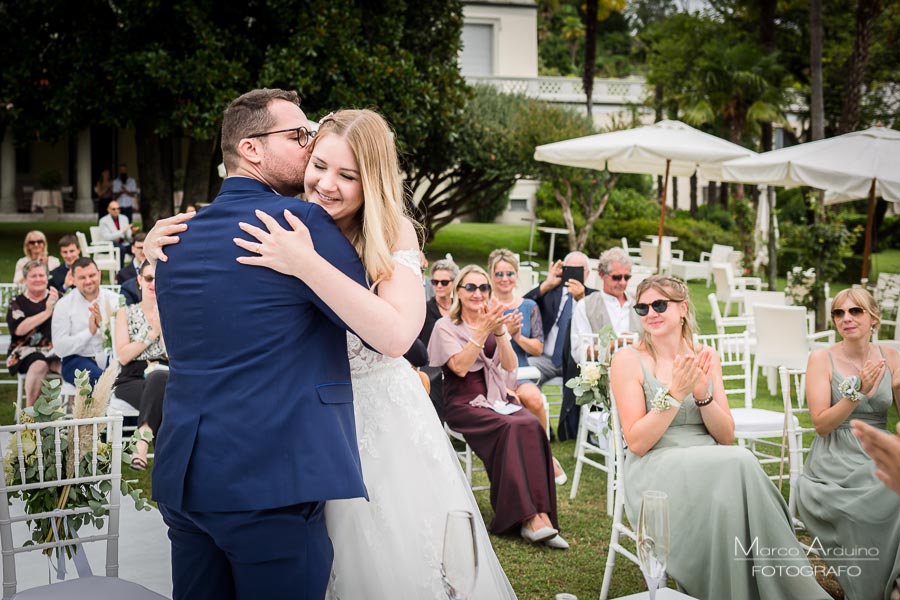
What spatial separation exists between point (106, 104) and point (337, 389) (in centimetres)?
1568

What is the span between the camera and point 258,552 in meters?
2.23

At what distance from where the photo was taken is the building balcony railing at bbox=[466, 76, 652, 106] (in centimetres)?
3236

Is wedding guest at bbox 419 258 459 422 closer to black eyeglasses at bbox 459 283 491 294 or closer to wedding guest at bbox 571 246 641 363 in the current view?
black eyeglasses at bbox 459 283 491 294

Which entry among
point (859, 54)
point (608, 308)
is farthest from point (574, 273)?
point (859, 54)

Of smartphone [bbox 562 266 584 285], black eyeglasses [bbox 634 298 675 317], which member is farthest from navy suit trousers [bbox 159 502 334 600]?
smartphone [bbox 562 266 584 285]

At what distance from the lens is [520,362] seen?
8008 millimetres

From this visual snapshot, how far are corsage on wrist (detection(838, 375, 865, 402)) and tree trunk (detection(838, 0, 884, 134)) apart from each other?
17.5 metres

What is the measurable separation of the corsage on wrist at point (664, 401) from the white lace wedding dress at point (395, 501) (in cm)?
169

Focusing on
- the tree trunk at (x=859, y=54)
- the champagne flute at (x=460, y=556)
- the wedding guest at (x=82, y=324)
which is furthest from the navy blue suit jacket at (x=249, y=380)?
the tree trunk at (x=859, y=54)

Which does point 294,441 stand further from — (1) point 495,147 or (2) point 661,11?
(2) point 661,11

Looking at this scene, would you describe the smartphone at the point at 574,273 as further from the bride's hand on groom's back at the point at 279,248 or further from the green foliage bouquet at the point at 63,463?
the bride's hand on groom's back at the point at 279,248

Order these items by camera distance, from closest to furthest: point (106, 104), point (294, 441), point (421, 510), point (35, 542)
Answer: point (294, 441), point (421, 510), point (35, 542), point (106, 104)

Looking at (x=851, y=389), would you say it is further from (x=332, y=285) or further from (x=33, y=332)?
(x=33, y=332)

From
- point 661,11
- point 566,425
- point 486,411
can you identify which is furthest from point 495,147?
point 661,11
